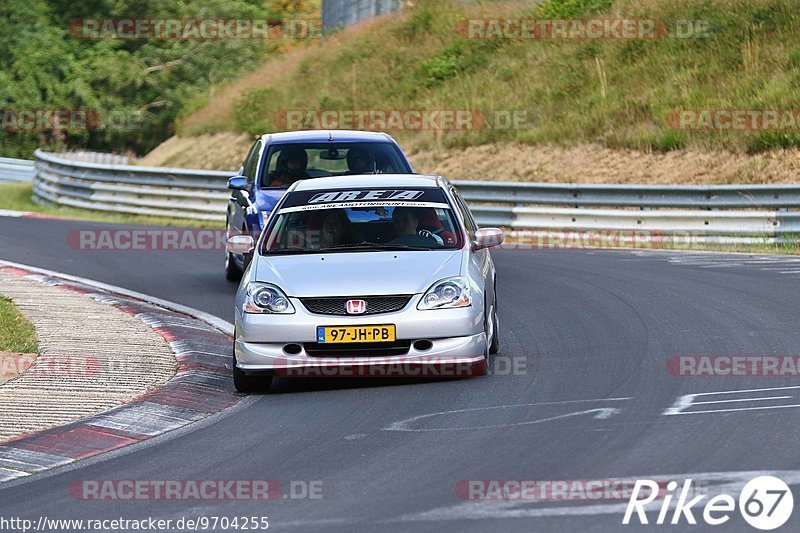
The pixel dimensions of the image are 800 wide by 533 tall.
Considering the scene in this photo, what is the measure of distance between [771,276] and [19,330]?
8.44 metres

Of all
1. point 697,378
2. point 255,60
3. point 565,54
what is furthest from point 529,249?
point 255,60

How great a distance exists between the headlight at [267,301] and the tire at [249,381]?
40cm

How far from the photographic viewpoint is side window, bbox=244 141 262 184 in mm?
16594

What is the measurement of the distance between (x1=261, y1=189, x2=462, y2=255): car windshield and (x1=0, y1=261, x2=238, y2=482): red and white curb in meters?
1.21

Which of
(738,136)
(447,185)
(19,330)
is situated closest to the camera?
(447,185)

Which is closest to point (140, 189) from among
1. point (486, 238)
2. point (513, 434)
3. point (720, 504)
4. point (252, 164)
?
point (252, 164)

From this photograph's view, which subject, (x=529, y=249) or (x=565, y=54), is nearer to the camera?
(x=529, y=249)

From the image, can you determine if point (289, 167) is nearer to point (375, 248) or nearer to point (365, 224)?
point (365, 224)

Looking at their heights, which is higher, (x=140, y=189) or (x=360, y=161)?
(x=360, y=161)

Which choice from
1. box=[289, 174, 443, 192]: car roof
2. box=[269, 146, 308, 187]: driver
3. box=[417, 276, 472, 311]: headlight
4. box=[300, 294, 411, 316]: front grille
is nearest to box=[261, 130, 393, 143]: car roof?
box=[269, 146, 308, 187]: driver

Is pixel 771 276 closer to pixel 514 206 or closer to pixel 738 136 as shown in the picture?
pixel 514 206

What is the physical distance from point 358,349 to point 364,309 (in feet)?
0.94

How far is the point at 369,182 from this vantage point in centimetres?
1193

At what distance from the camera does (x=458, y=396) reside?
981 centimetres
